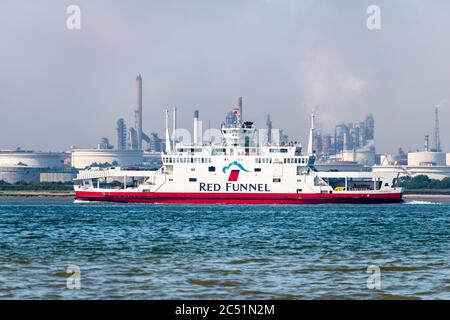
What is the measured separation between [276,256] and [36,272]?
9.79m

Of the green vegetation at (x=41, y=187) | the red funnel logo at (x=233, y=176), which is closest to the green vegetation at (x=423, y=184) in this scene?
the green vegetation at (x=41, y=187)

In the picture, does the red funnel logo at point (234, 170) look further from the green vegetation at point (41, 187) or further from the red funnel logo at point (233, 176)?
the green vegetation at point (41, 187)

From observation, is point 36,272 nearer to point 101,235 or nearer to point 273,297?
point 273,297

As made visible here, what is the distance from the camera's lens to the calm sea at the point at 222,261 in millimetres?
24625

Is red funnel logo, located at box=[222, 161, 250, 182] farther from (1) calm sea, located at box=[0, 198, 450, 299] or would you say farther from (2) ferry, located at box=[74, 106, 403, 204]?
(1) calm sea, located at box=[0, 198, 450, 299]

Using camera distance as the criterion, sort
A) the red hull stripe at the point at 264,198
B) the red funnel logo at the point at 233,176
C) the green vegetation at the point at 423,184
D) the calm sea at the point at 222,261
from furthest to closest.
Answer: the green vegetation at the point at 423,184 → the red funnel logo at the point at 233,176 → the red hull stripe at the point at 264,198 → the calm sea at the point at 222,261

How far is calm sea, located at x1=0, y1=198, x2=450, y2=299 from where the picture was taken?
24.6m

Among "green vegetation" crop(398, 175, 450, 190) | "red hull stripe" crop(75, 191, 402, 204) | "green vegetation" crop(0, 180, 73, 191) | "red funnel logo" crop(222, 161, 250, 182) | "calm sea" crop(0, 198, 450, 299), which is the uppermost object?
"red funnel logo" crop(222, 161, 250, 182)

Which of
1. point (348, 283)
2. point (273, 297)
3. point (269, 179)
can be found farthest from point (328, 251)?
point (269, 179)

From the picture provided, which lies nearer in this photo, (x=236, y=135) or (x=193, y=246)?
(x=193, y=246)

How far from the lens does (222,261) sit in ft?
108

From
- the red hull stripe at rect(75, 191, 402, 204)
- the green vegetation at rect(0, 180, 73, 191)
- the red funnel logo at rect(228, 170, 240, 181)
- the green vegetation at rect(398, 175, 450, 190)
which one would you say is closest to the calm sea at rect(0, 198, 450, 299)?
the red hull stripe at rect(75, 191, 402, 204)

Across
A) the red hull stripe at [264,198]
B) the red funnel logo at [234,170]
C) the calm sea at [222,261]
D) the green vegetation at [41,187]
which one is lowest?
the calm sea at [222,261]

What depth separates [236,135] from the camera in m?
104
